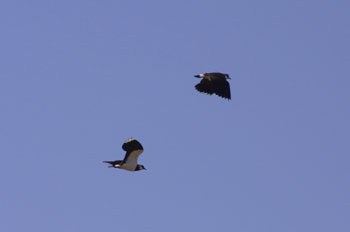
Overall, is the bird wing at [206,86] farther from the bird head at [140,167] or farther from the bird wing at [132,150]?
the bird head at [140,167]

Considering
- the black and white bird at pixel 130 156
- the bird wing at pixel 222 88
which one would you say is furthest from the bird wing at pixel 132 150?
the bird wing at pixel 222 88

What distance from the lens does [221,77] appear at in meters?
171

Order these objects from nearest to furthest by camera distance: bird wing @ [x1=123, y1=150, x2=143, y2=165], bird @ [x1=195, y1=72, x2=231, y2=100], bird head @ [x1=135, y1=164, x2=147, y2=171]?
bird @ [x1=195, y1=72, x2=231, y2=100] < bird wing @ [x1=123, y1=150, x2=143, y2=165] < bird head @ [x1=135, y1=164, x2=147, y2=171]

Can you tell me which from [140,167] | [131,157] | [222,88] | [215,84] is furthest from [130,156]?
[222,88]

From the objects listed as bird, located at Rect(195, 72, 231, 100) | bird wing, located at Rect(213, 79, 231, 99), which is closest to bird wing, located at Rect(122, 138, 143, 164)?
bird, located at Rect(195, 72, 231, 100)

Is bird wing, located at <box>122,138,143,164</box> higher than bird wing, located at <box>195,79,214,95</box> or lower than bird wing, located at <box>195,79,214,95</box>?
lower

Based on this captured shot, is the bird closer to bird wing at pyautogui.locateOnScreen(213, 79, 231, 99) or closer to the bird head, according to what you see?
bird wing at pyautogui.locateOnScreen(213, 79, 231, 99)

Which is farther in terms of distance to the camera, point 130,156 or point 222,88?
point 130,156

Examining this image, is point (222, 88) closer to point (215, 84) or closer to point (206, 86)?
point (215, 84)

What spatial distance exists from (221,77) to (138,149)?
21.1 ft

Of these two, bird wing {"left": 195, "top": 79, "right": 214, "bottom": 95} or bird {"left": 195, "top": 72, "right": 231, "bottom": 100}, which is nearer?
bird wing {"left": 195, "top": 79, "right": 214, "bottom": 95}

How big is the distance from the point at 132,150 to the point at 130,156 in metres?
0.63

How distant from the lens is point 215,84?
17100 centimetres

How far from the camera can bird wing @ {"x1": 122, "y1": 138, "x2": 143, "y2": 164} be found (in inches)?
6762
